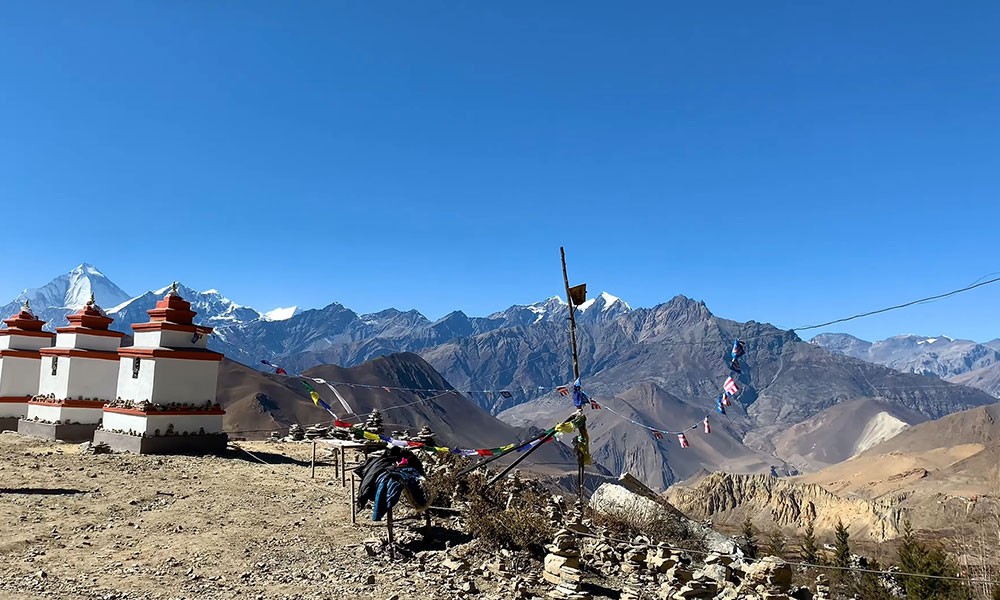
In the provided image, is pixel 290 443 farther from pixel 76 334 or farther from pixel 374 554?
pixel 374 554

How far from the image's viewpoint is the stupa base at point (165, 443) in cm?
2066

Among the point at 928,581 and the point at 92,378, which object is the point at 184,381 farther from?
the point at 928,581

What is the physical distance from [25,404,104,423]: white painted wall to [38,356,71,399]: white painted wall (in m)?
0.57

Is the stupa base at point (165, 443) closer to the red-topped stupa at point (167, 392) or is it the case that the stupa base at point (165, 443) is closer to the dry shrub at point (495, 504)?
the red-topped stupa at point (167, 392)

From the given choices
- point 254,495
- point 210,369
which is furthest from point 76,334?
point 254,495

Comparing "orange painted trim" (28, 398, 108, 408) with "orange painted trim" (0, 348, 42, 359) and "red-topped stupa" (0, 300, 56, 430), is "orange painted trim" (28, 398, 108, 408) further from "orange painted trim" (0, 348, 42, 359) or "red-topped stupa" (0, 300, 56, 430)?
"orange painted trim" (0, 348, 42, 359)

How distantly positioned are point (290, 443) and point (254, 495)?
40.7 feet

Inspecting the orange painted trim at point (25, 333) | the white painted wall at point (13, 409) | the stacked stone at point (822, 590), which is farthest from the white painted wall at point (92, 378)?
the stacked stone at point (822, 590)

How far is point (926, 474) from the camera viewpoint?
8100 cm

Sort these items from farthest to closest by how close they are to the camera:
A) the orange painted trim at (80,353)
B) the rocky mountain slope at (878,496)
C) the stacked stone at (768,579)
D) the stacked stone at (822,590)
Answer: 1. the rocky mountain slope at (878,496)
2. the orange painted trim at (80,353)
3. the stacked stone at (822,590)
4. the stacked stone at (768,579)

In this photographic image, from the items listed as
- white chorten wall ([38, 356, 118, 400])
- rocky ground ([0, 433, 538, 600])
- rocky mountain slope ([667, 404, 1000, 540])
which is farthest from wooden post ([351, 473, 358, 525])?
rocky mountain slope ([667, 404, 1000, 540])

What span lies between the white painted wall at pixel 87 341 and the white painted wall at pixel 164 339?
3.35 metres

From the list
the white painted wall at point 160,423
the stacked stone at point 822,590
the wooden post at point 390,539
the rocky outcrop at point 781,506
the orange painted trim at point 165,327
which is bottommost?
the rocky outcrop at point 781,506

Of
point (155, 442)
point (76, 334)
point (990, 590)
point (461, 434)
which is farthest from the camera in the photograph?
point (461, 434)
